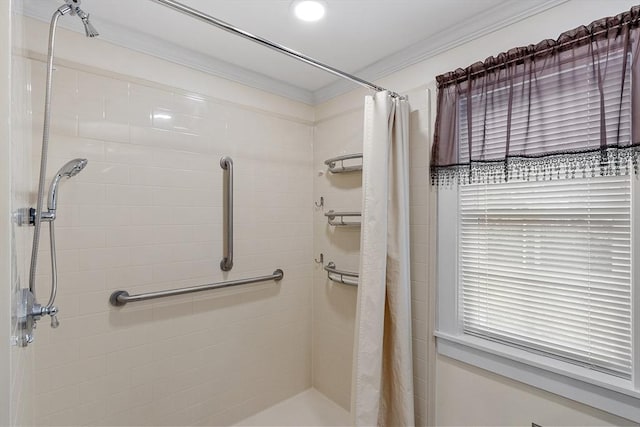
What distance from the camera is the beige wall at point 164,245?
1438 mm

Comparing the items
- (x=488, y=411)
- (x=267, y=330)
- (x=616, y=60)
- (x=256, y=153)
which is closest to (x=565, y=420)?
(x=488, y=411)

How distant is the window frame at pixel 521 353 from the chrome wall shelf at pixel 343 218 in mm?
568

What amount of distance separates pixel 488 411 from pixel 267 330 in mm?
1363

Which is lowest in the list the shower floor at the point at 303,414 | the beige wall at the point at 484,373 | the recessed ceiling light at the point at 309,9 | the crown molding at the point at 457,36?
the shower floor at the point at 303,414

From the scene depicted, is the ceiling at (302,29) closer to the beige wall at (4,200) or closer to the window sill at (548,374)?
Answer: the beige wall at (4,200)

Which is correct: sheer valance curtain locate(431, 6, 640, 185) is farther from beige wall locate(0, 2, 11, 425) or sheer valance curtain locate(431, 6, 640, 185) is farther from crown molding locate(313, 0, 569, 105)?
beige wall locate(0, 2, 11, 425)

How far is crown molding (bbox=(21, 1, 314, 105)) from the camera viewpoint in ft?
4.63

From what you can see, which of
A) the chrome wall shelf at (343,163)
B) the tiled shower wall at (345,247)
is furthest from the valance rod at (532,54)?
the chrome wall shelf at (343,163)

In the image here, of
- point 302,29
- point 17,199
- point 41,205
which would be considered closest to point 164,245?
point 41,205

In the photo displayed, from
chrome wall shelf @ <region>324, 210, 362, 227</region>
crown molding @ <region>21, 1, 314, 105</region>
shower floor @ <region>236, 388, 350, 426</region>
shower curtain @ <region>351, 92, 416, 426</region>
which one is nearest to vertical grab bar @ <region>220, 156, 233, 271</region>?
crown molding @ <region>21, 1, 314, 105</region>

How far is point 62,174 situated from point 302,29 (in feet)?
4.31

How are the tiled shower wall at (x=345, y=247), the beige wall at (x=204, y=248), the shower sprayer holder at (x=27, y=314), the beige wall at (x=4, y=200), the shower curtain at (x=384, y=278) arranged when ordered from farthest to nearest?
the tiled shower wall at (x=345, y=247) → the shower curtain at (x=384, y=278) → the beige wall at (x=204, y=248) → the shower sprayer holder at (x=27, y=314) → the beige wall at (x=4, y=200)

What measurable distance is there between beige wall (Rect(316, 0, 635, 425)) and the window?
0.23 ft

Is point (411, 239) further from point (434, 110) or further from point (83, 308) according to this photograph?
point (83, 308)
